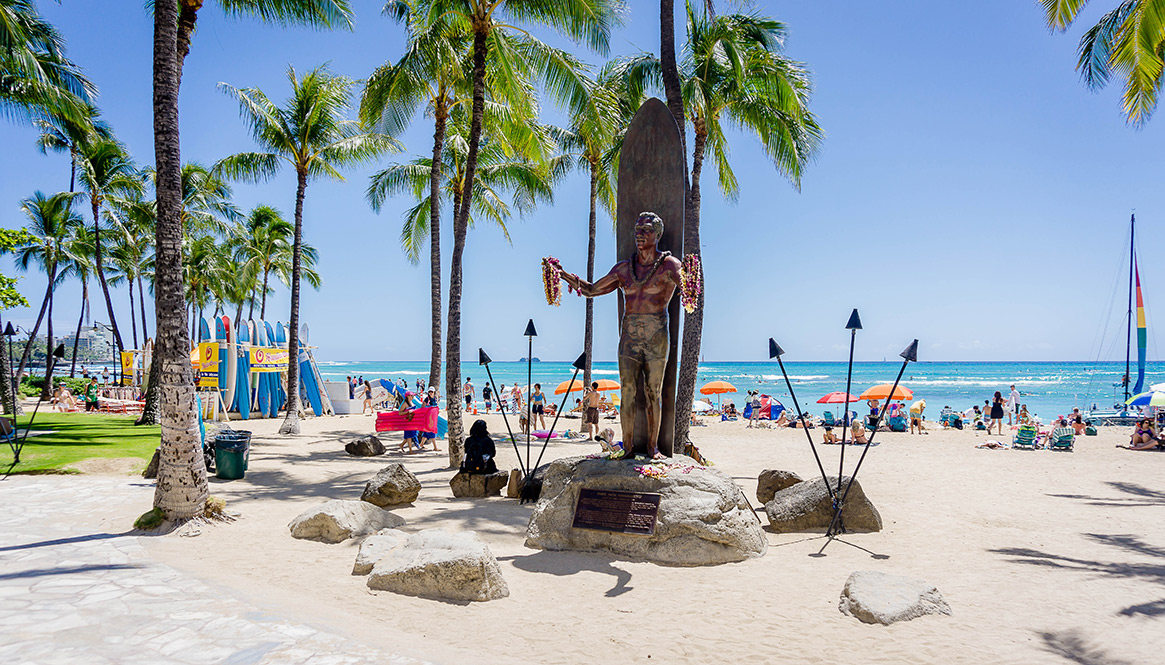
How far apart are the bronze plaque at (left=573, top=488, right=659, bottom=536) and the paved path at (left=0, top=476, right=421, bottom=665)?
276cm

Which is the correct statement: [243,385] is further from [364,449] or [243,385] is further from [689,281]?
[689,281]

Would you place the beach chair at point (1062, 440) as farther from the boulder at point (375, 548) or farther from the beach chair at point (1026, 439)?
the boulder at point (375, 548)

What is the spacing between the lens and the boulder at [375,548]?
557 cm

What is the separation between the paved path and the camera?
3742 mm

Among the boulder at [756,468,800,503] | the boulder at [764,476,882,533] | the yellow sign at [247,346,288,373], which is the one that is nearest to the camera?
the boulder at [764,476,882,533]

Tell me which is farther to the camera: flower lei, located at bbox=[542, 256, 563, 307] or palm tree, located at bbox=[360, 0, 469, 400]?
palm tree, located at bbox=[360, 0, 469, 400]

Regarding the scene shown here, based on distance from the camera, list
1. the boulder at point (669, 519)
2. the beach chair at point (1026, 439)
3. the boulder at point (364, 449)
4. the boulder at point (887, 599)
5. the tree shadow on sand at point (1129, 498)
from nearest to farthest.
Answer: the boulder at point (887, 599), the boulder at point (669, 519), the tree shadow on sand at point (1129, 498), the boulder at point (364, 449), the beach chair at point (1026, 439)

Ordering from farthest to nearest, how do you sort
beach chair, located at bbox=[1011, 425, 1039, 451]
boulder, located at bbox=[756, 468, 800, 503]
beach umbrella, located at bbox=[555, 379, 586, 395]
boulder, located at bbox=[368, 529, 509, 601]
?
beach chair, located at bbox=[1011, 425, 1039, 451]
beach umbrella, located at bbox=[555, 379, 586, 395]
boulder, located at bbox=[756, 468, 800, 503]
boulder, located at bbox=[368, 529, 509, 601]

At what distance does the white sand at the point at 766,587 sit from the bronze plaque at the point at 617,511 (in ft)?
1.10

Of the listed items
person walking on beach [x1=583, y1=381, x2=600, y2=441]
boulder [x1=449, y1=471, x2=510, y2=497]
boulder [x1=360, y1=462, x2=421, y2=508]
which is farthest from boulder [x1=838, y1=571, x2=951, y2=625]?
person walking on beach [x1=583, y1=381, x2=600, y2=441]

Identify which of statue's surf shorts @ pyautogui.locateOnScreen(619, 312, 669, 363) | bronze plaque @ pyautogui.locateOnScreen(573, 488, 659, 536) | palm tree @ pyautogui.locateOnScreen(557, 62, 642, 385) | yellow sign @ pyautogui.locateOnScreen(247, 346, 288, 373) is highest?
palm tree @ pyautogui.locateOnScreen(557, 62, 642, 385)

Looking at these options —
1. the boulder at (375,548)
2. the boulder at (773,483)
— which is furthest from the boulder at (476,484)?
the boulder at (773,483)

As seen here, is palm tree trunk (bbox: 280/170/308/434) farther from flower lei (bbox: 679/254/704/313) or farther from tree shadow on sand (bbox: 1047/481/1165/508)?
tree shadow on sand (bbox: 1047/481/1165/508)

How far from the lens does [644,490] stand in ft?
21.2
